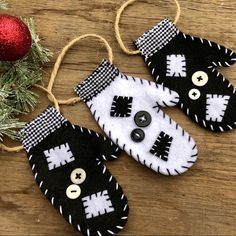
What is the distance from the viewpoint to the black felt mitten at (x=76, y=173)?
1020mm

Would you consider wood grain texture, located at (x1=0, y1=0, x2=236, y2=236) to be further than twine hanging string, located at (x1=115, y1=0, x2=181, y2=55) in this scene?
No

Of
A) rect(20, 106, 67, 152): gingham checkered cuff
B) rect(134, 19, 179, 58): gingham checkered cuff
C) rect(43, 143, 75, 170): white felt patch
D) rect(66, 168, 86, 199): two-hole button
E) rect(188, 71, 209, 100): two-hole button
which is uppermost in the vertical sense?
rect(134, 19, 179, 58): gingham checkered cuff

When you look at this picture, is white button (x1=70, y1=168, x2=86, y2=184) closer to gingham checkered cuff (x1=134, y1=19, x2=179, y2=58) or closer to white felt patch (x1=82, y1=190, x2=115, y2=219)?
white felt patch (x1=82, y1=190, x2=115, y2=219)

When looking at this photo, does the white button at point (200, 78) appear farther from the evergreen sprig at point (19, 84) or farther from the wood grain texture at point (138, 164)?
the evergreen sprig at point (19, 84)

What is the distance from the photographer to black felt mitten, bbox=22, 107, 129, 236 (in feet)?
3.34

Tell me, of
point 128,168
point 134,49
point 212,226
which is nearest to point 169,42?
point 134,49

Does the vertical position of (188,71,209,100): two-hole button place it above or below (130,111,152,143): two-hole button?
above

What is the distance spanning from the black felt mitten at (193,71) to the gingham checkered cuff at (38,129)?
256 millimetres

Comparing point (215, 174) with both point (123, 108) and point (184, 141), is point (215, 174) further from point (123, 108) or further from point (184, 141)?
point (123, 108)

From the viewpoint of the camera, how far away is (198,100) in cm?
108

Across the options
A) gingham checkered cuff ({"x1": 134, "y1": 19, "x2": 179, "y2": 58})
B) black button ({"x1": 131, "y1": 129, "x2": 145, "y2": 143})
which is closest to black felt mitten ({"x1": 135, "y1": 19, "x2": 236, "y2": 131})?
gingham checkered cuff ({"x1": 134, "y1": 19, "x2": 179, "y2": 58})

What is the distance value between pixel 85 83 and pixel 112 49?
0.11 metres

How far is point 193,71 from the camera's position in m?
1.10

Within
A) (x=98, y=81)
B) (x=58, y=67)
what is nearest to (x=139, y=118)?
(x=98, y=81)
